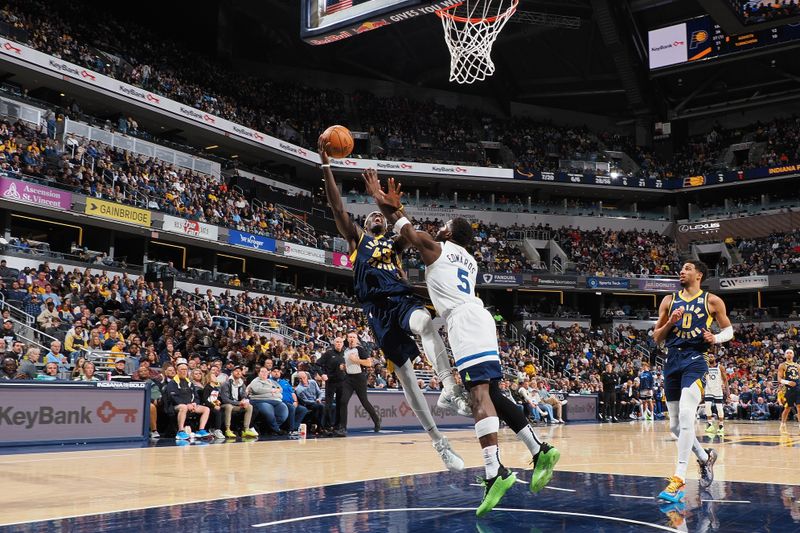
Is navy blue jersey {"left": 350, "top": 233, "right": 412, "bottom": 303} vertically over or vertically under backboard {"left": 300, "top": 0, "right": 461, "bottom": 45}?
under

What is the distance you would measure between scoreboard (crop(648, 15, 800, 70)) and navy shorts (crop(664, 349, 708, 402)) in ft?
112

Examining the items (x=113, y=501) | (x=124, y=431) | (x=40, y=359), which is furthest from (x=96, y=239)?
(x=113, y=501)

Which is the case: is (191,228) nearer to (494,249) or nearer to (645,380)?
(645,380)

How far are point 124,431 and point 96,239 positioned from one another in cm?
1758

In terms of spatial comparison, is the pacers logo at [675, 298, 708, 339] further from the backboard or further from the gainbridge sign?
the gainbridge sign

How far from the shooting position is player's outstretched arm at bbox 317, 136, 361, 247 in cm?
639

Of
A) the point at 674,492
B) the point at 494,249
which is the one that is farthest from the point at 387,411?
the point at 494,249

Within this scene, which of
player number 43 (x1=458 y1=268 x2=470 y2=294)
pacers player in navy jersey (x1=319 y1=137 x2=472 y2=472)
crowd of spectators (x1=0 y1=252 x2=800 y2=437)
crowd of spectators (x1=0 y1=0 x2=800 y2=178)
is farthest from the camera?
crowd of spectators (x1=0 y1=0 x2=800 y2=178)

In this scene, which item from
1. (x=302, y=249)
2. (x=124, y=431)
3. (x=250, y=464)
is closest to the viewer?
(x=250, y=464)

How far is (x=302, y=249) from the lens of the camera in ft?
108

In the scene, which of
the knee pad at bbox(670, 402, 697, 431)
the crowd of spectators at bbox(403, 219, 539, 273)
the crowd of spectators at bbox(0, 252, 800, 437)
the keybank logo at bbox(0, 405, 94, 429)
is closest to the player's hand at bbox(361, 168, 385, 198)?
the knee pad at bbox(670, 402, 697, 431)

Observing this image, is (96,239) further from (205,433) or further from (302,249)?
(205,433)

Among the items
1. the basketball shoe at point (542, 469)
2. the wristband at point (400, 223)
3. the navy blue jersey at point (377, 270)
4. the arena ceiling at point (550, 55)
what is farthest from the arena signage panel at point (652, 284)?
the wristband at point (400, 223)

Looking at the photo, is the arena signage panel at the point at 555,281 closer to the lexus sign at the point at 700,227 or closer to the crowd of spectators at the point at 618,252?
the crowd of spectators at the point at 618,252
